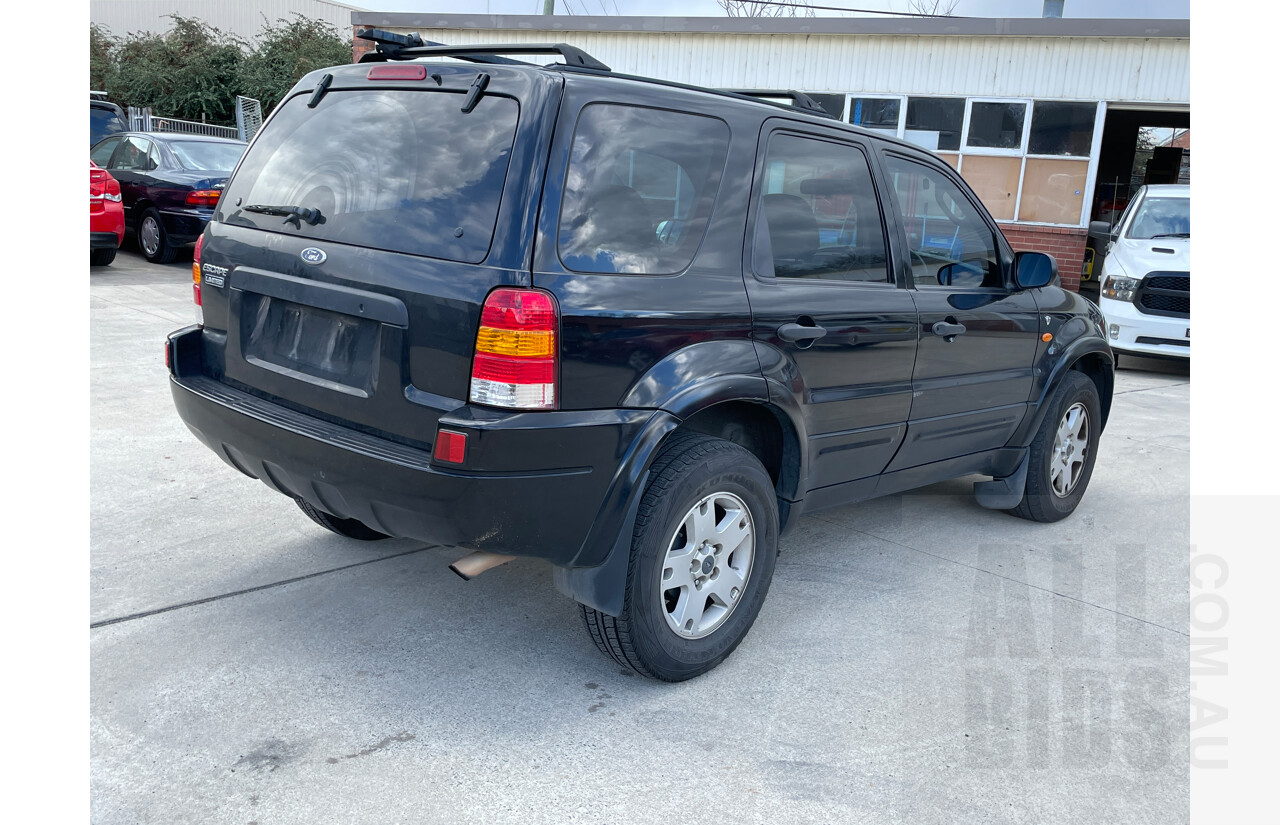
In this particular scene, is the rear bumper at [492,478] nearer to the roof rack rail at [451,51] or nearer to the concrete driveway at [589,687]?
the concrete driveway at [589,687]

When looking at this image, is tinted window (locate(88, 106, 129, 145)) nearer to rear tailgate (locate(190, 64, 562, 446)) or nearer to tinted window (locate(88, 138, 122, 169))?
tinted window (locate(88, 138, 122, 169))

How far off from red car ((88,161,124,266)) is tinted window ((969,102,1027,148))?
1228 cm

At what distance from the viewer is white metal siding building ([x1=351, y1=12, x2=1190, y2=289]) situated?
49.8 ft

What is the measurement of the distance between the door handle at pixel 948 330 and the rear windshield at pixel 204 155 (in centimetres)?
1084

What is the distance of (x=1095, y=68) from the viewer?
50.1ft

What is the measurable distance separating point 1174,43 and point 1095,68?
3.57 ft

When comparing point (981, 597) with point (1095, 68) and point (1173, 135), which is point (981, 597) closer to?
point (1095, 68)

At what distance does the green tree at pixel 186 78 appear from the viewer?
28.9 meters

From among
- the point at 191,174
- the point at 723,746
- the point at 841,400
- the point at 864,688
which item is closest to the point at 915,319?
the point at 841,400

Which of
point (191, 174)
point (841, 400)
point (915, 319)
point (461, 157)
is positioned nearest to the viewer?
point (461, 157)

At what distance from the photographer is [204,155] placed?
12.9m

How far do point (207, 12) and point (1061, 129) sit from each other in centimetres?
4125

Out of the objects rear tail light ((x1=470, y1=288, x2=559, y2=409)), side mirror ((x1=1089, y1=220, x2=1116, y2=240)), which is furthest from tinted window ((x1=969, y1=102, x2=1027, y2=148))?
rear tail light ((x1=470, y1=288, x2=559, y2=409))

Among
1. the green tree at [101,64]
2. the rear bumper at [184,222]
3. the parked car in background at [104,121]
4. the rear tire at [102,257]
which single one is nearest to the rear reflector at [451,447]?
the rear bumper at [184,222]
